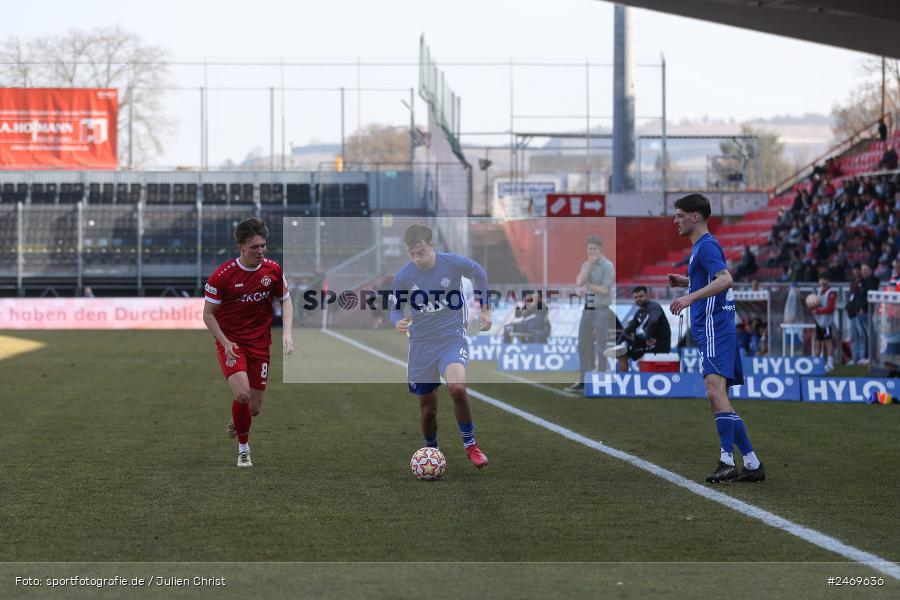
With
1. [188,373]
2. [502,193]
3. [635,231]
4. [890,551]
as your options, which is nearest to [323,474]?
[890,551]

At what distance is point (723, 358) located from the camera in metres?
9.30

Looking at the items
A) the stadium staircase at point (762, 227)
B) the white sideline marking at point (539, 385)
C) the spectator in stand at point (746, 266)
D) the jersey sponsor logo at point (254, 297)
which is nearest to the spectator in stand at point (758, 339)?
the white sideline marking at point (539, 385)

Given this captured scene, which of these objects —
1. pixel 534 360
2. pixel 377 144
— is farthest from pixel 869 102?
pixel 534 360

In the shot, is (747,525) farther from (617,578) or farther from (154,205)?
(154,205)

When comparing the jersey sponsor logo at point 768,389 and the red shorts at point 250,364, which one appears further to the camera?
the jersey sponsor logo at point 768,389

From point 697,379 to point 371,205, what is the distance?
33088 mm

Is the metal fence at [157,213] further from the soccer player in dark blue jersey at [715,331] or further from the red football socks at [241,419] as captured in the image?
the soccer player in dark blue jersey at [715,331]

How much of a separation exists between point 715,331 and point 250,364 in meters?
3.72

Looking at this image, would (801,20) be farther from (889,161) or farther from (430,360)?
(430,360)

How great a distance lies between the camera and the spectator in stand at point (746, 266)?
1291 inches

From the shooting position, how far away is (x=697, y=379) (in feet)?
55.4

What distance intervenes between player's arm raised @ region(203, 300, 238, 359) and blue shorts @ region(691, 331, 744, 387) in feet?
11.8

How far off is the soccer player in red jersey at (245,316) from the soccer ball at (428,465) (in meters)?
1.48

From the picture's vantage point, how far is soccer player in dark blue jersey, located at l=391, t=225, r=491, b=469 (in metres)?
9.72
